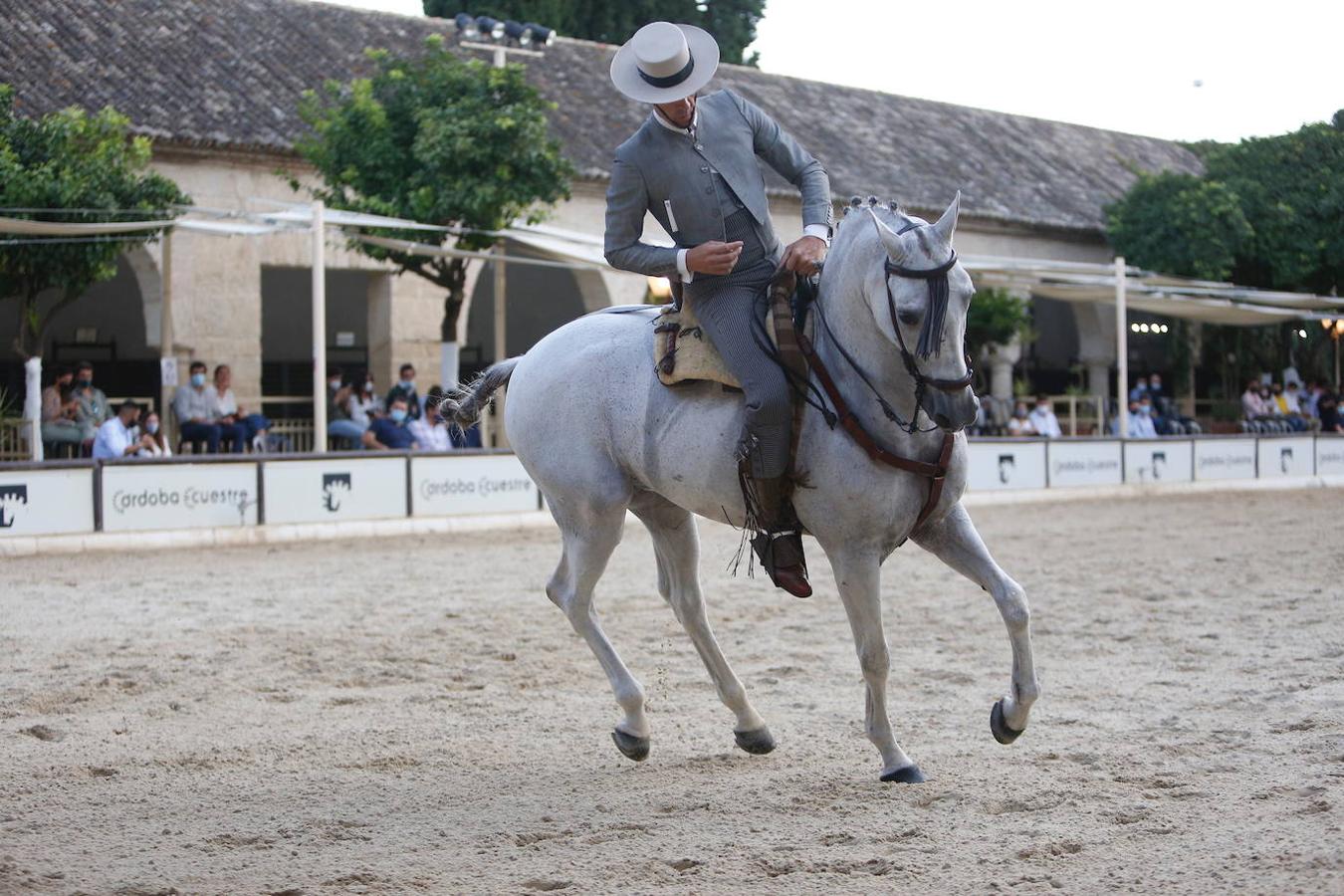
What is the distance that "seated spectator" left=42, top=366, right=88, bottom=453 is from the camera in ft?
56.4

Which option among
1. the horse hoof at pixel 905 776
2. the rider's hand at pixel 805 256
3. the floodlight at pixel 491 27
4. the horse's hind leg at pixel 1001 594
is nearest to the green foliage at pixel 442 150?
the floodlight at pixel 491 27

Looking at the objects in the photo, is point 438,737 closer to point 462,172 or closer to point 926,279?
point 926,279

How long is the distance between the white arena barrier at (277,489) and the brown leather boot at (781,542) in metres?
10.5

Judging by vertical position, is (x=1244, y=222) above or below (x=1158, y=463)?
above

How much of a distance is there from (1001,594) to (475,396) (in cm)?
267

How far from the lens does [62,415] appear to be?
17625 millimetres

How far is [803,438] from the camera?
5691 mm

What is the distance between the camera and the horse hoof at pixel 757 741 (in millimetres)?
6227

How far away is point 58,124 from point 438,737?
14.2 m

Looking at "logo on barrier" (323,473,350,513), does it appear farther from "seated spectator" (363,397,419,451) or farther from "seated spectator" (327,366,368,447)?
"seated spectator" (327,366,368,447)

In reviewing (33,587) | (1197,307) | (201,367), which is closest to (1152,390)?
(1197,307)

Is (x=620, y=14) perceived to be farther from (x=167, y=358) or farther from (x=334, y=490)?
(x=334, y=490)

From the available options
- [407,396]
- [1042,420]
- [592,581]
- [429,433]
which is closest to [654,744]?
[592,581]

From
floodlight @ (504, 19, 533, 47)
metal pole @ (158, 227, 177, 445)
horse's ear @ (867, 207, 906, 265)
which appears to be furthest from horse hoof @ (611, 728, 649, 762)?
floodlight @ (504, 19, 533, 47)
